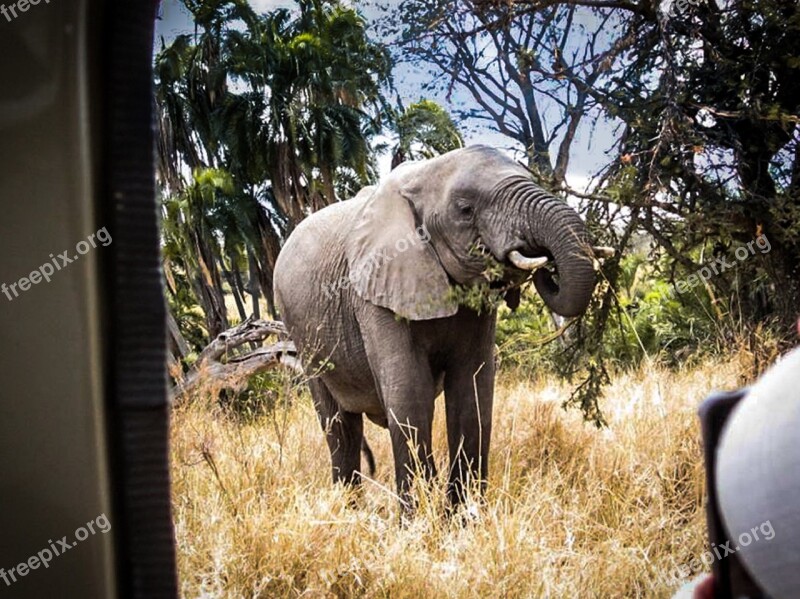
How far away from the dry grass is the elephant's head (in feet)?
1.62

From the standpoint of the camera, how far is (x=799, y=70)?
2.21m

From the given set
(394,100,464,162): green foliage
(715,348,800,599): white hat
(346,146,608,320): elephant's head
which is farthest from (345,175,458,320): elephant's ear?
(394,100,464,162): green foliage

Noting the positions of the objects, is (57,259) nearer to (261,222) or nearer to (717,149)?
(717,149)

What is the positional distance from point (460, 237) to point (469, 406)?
0.48 metres

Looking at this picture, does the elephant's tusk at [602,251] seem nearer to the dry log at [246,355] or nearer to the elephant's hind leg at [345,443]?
the elephant's hind leg at [345,443]

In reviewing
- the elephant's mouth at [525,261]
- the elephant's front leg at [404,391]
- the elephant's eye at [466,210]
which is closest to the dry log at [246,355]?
the elephant's front leg at [404,391]

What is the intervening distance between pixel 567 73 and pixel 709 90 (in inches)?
14.8

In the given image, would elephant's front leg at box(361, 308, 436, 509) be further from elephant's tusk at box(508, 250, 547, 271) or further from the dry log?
the dry log

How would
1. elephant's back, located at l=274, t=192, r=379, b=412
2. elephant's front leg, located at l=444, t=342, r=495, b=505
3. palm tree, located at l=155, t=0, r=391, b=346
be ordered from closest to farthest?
1. elephant's front leg, located at l=444, t=342, r=495, b=505
2. elephant's back, located at l=274, t=192, r=379, b=412
3. palm tree, located at l=155, t=0, r=391, b=346

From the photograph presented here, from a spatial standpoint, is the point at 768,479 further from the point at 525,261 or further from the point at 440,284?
the point at 440,284

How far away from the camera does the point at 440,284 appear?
2.25 meters

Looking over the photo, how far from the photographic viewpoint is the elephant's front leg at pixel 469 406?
2.33 m

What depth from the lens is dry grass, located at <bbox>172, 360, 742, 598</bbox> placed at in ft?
5.46

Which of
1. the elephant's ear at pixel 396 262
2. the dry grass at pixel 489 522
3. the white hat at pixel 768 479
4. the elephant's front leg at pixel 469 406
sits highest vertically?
the elephant's ear at pixel 396 262
